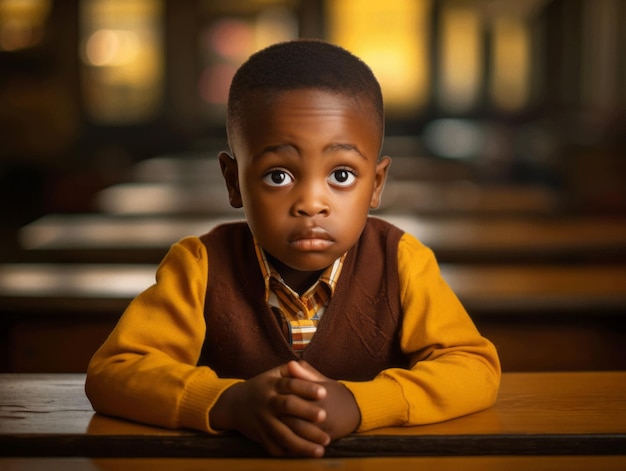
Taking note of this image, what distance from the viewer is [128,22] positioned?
39.8 ft

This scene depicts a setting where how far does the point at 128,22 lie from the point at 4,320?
1035 cm

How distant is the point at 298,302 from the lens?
109 cm

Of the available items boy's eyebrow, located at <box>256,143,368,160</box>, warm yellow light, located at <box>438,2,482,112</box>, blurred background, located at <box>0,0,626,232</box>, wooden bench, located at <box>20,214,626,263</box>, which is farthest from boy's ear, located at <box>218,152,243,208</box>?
warm yellow light, located at <box>438,2,482,112</box>

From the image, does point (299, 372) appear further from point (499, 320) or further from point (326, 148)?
point (499, 320)

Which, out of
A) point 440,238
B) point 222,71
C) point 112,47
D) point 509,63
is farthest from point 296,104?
point 509,63

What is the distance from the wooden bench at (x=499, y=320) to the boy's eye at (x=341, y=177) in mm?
1366

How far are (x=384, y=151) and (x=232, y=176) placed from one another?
1017 cm

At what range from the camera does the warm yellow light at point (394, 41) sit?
1252cm

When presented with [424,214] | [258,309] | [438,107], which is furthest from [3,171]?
[258,309]

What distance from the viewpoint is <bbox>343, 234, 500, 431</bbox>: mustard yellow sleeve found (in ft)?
3.14

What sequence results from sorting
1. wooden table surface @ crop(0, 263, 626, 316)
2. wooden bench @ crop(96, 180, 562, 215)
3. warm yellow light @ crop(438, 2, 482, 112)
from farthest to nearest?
warm yellow light @ crop(438, 2, 482, 112) < wooden bench @ crop(96, 180, 562, 215) < wooden table surface @ crop(0, 263, 626, 316)

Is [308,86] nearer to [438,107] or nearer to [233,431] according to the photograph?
[233,431]

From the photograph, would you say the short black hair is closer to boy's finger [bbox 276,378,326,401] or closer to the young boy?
the young boy

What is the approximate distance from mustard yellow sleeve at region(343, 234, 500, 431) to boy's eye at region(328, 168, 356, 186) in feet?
0.54
